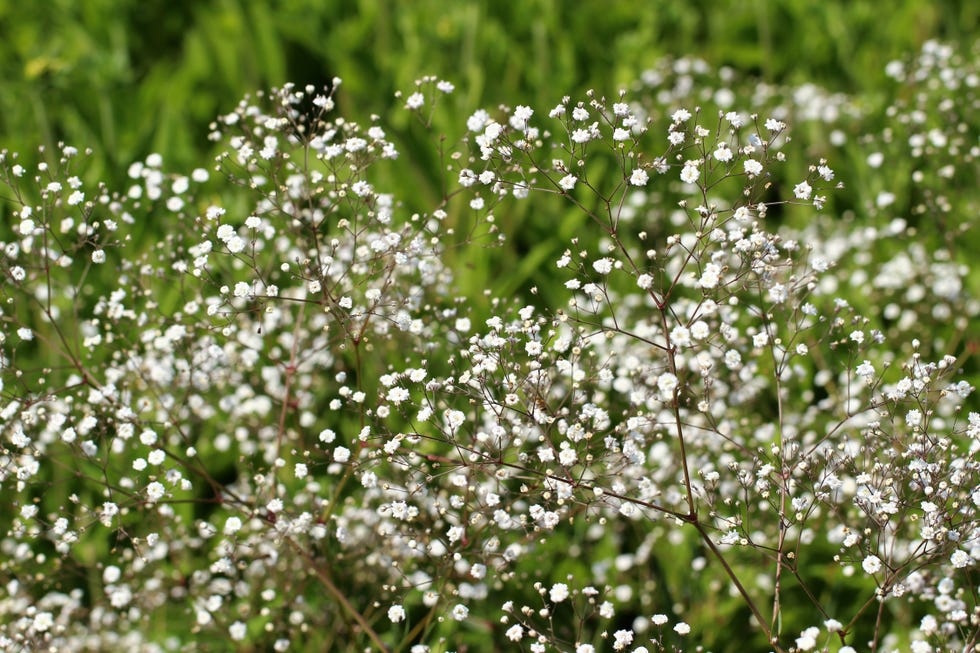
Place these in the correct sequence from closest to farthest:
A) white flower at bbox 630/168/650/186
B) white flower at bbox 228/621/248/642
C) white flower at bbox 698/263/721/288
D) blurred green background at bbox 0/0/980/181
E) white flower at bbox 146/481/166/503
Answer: white flower at bbox 698/263/721/288 < white flower at bbox 630/168/650/186 < white flower at bbox 146/481/166/503 < white flower at bbox 228/621/248/642 < blurred green background at bbox 0/0/980/181

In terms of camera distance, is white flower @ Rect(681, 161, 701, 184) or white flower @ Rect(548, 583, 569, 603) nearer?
white flower @ Rect(681, 161, 701, 184)

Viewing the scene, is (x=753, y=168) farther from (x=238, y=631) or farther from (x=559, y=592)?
(x=238, y=631)

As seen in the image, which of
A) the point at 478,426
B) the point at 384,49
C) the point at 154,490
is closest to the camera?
the point at 154,490

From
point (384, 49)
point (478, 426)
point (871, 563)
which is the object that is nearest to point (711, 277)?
point (871, 563)

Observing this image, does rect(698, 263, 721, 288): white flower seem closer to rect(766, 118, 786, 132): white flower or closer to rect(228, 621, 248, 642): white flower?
rect(766, 118, 786, 132): white flower

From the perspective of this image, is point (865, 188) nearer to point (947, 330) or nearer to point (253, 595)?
point (947, 330)

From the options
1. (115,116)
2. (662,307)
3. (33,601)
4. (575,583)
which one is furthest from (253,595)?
(115,116)

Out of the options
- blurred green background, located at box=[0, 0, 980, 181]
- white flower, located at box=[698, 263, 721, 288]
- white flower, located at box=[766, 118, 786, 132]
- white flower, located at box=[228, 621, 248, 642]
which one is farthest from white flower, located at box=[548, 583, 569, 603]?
blurred green background, located at box=[0, 0, 980, 181]

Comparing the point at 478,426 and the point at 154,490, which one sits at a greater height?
the point at 478,426

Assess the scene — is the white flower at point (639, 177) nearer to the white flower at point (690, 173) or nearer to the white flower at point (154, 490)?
the white flower at point (690, 173)
